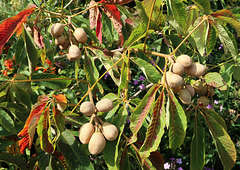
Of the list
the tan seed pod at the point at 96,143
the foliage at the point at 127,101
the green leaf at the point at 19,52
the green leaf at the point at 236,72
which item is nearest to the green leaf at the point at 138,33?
the foliage at the point at 127,101

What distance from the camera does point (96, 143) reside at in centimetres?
74

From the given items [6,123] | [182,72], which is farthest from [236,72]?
[6,123]

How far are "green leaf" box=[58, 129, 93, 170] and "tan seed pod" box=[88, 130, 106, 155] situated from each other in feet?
0.48

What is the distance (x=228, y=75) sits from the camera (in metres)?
1.26

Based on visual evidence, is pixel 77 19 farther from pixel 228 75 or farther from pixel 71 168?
pixel 228 75

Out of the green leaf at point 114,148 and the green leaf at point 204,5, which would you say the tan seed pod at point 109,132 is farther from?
the green leaf at point 204,5

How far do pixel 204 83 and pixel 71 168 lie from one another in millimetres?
662

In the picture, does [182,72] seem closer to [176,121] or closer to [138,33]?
[176,121]

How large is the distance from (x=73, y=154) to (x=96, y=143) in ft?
0.61

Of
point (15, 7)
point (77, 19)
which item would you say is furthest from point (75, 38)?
point (15, 7)

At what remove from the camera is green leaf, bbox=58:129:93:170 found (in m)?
0.86

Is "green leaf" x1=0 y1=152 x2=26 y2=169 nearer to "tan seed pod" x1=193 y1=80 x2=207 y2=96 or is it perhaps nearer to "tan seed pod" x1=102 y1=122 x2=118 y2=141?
"tan seed pod" x1=102 y1=122 x2=118 y2=141

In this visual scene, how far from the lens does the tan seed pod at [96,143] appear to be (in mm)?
736

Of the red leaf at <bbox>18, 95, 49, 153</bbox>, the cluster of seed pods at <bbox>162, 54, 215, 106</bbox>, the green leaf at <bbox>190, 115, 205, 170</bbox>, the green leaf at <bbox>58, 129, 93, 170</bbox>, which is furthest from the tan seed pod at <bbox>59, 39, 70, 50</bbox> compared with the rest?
the green leaf at <bbox>190, 115, 205, 170</bbox>
